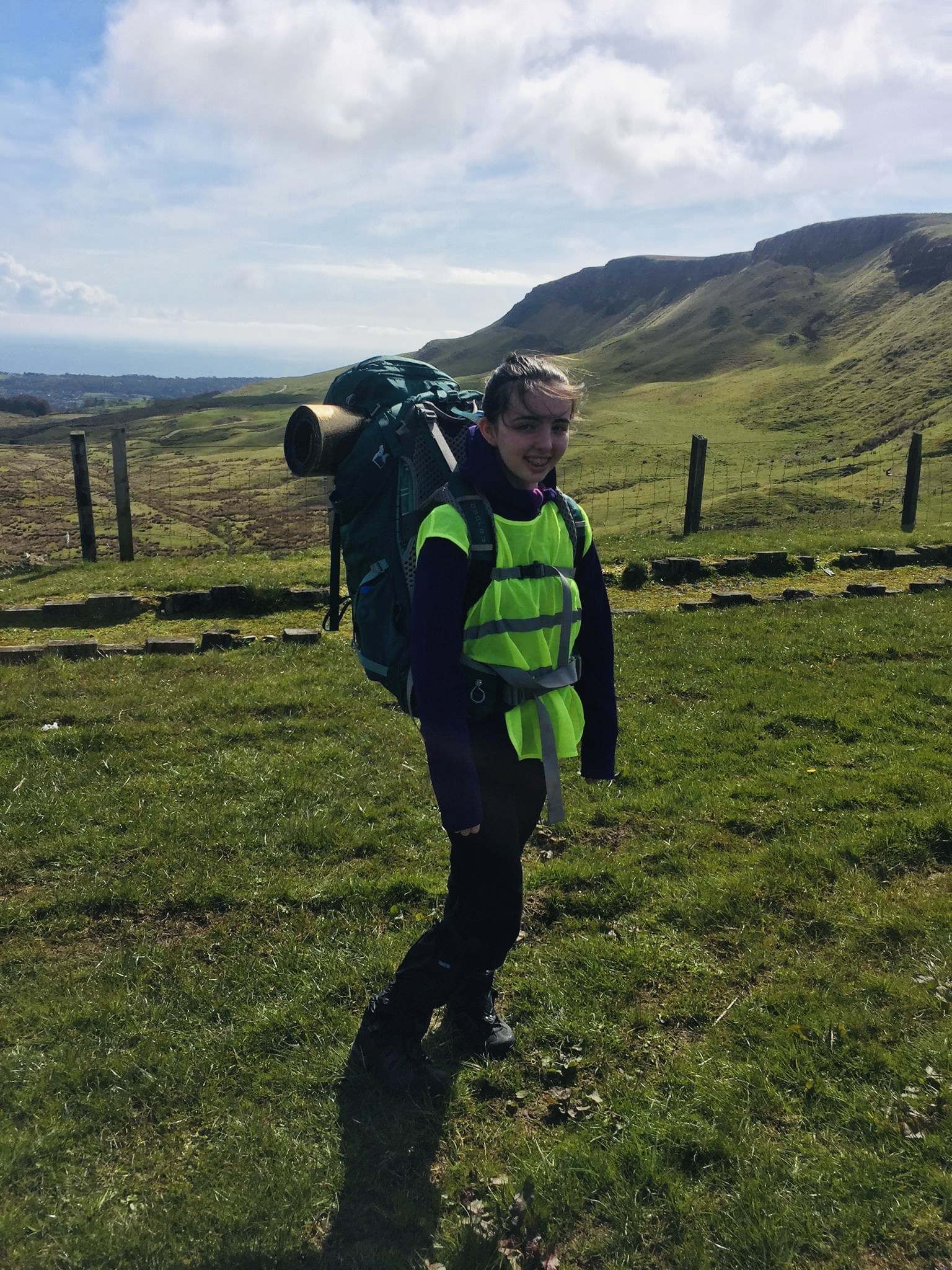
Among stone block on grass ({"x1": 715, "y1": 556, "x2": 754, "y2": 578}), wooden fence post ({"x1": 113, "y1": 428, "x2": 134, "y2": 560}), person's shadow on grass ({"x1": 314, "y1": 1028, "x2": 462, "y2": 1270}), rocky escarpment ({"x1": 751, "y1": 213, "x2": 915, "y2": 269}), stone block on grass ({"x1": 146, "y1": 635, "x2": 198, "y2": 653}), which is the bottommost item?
person's shadow on grass ({"x1": 314, "y1": 1028, "x2": 462, "y2": 1270})

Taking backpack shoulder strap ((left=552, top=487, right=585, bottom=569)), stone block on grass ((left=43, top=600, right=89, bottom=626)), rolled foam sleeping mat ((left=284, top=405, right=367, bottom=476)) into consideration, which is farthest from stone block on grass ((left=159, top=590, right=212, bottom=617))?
backpack shoulder strap ((left=552, top=487, right=585, bottom=569))

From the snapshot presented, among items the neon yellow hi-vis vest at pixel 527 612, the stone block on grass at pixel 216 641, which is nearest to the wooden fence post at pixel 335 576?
the neon yellow hi-vis vest at pixel 527 612

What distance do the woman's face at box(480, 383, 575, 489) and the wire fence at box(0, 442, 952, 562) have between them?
18438 mm

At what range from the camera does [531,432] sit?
11.2 ft

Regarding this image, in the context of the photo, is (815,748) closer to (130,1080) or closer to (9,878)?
(130,1080)

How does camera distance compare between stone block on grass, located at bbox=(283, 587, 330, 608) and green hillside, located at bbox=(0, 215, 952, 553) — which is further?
green hillside, located at bbox=(0, 215, 952, 553)

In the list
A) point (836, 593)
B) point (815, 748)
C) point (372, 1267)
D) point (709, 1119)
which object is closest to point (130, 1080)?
point (372, 1267)

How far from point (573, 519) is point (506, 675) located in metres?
0.87

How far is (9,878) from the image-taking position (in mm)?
5535

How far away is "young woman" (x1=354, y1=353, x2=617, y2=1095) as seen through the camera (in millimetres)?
3289

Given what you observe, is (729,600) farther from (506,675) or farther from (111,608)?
(506,675)

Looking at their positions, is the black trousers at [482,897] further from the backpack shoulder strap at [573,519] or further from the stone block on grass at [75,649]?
the stone block on grass at [75,649]

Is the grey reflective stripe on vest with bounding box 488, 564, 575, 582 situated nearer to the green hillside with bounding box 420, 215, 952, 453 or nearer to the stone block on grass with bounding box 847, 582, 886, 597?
the stone block on grass with bounding box 847, 582, 886, 597

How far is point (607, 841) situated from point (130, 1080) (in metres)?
3.52
